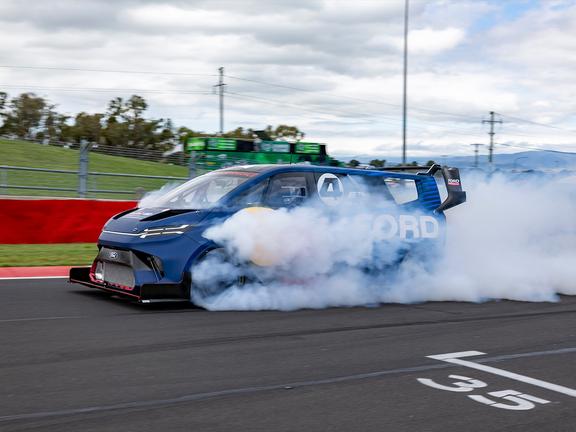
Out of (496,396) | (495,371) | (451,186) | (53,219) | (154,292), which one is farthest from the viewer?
(53,219)

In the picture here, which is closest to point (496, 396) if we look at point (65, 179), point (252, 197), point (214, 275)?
point (214, 275)

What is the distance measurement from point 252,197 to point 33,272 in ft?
13.6

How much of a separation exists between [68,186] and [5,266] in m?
4.91

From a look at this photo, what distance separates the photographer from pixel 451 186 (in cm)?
956

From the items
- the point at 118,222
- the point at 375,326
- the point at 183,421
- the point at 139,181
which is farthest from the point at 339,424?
the point at 139,181

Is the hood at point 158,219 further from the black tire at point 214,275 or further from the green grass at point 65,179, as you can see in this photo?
the green grass at point 65,179

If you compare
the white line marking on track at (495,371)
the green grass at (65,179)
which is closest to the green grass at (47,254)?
the green grass at (65,179)

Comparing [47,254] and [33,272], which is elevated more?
[47,254]

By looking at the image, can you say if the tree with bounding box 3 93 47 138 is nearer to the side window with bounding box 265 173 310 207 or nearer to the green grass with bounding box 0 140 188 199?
the green grass with bounding box 0 140 188 199

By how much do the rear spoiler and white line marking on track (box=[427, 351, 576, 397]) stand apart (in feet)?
11.5

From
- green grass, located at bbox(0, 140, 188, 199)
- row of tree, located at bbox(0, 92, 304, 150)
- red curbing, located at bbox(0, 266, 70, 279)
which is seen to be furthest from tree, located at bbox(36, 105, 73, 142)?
red curbing, located at bbox(0, 266, 70, 279)

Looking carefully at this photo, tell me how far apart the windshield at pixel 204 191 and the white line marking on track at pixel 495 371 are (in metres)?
3.23

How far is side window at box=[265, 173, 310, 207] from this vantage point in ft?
27.0

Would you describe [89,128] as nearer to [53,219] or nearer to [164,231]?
[53,219]
